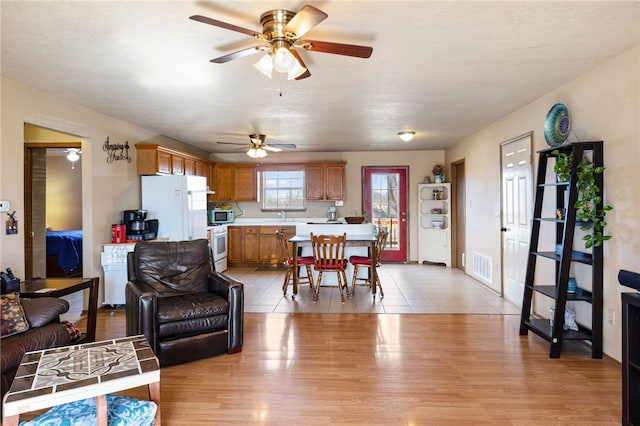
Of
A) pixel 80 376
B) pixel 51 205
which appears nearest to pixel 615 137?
pixel 80 376

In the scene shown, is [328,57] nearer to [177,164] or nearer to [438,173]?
[177,164]

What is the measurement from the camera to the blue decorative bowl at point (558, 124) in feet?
11.3

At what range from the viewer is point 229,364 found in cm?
303

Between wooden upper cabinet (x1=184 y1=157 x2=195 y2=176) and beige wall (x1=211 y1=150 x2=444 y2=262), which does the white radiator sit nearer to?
beige wall (x1=211 y1=150 x2=444 y2=262)

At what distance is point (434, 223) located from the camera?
7.77 metres

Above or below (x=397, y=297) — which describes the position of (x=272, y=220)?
above

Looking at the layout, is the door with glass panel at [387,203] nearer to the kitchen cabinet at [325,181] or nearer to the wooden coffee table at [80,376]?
the kitchen cabinet at [325,181]

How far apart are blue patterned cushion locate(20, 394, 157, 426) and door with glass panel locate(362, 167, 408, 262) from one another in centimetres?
650

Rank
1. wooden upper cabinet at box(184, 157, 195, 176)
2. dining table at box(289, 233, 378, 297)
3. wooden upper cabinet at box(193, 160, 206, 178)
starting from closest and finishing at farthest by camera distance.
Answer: dining table at box(289, 233, 378, 297)
wooden upper cabinet at box(184, 157, 195, 176)
wooden upper cabinet at box(193, 160, 206, 178)

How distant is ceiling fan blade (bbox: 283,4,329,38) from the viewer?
6.04 feet

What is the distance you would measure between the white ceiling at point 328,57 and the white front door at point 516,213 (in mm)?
551

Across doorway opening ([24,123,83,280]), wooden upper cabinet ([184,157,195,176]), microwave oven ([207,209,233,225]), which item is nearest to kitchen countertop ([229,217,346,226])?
microwave oven ([207,209,233,225])

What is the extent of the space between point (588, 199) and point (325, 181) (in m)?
5.33

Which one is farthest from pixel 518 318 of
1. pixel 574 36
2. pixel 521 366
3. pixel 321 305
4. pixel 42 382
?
pixel 42 382
